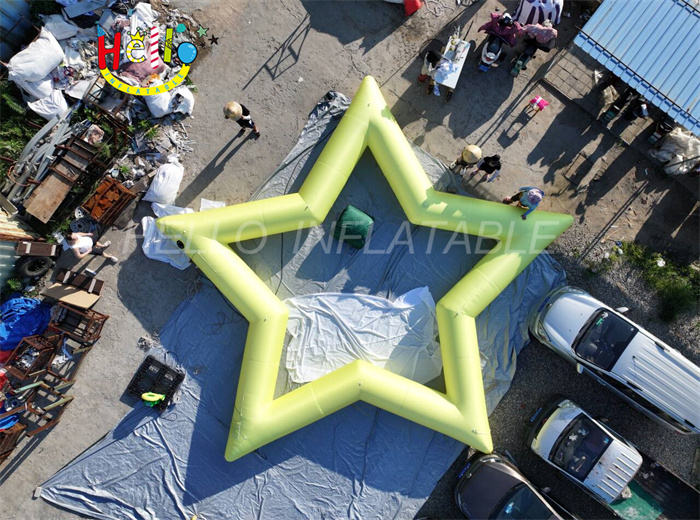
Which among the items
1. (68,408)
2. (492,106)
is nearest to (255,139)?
(492,106)

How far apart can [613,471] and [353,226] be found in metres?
6.05

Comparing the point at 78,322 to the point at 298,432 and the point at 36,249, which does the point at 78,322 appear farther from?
the point at 298,432

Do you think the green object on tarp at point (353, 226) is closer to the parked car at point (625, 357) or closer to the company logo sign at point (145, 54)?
the parked car at point (625, 357)

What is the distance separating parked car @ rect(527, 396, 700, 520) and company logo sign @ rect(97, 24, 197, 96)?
30.6 feet

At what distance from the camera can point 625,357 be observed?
6.73m

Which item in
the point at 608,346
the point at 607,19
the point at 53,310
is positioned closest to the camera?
the point at 607,19

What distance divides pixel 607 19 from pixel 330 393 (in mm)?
7436

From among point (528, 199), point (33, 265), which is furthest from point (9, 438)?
point (528, 199)

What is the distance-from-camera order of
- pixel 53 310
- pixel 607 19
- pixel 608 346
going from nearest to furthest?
1. pixel 607 19
2. pixel 608 346
3. pixel 53 310

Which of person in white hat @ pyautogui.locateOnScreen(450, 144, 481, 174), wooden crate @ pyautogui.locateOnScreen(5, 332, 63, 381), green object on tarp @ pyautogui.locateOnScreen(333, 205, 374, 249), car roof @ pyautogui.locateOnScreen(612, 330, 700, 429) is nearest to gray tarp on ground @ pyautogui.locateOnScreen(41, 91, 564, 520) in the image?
green object on tarp @ pyautogui.locateOnScreen(333, 205, 374, 249)

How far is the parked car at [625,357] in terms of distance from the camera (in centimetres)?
663

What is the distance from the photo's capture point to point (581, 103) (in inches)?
303

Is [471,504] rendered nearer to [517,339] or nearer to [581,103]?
[517,339]

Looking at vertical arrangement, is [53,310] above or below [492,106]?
below
